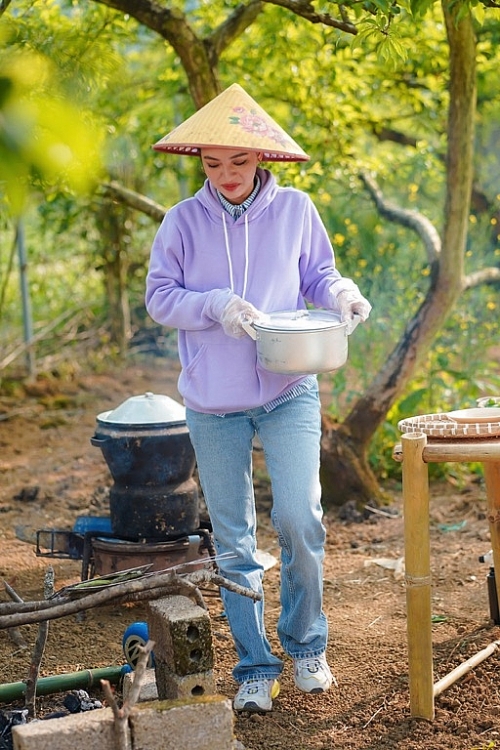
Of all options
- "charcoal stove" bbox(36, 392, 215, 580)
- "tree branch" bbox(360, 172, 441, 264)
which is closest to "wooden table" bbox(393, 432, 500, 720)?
"charcoal stove" bbox(36, 392, 215, 580)

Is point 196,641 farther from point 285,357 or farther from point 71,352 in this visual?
point 71,352

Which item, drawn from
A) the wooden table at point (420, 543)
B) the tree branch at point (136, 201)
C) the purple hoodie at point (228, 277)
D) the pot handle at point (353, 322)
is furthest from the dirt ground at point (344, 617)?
the tree branch at point (136, 201)

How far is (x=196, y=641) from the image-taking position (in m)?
2.45

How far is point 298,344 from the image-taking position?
110 inches

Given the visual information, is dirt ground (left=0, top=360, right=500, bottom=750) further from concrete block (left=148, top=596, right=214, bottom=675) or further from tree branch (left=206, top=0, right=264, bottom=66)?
tree branch (left=206, top=0, right=264, bottom=66)

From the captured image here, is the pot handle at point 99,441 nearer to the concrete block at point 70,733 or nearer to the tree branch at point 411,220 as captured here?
the concrete block at point 70,733

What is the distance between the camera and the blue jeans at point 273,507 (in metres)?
2.99

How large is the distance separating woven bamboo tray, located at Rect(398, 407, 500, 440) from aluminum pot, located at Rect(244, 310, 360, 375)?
294 mm

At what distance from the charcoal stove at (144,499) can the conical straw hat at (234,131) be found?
117 centimetres

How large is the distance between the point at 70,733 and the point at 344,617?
1.81 meters

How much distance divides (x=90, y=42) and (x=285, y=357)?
2272mm

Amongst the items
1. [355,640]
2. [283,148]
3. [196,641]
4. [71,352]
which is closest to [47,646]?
[355,640]

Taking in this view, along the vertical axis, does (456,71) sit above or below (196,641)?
above

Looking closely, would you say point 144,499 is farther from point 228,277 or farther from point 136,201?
point 136,201
